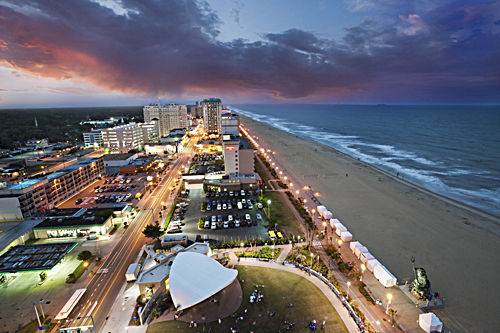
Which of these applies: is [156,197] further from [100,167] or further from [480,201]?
[480,201]

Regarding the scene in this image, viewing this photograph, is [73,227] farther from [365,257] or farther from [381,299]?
[381,299]

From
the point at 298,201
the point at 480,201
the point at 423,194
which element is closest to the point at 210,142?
the point at 298,201

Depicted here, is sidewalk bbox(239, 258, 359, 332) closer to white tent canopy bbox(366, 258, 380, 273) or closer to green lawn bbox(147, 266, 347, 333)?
green lawn bbox(147, 266, 347, 333)

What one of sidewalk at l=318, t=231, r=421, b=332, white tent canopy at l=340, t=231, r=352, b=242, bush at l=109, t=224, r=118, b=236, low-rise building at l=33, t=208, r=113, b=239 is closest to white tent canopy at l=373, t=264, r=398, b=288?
sidewalk at l=318, t=231, r=421, b=332

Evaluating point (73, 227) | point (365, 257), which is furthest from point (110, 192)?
point (365, 257)

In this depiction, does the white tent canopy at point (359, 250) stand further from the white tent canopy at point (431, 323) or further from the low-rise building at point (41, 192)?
the low-rise building at point (41, 192)
